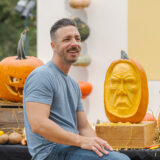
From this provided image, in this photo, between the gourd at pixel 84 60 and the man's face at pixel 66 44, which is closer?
the man's face at pixel 66 44

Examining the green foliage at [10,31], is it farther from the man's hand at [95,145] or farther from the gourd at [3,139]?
the man's hand at [95,145]

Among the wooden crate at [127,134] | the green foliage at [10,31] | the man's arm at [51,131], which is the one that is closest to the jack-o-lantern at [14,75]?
the wooden crate at [127,134]

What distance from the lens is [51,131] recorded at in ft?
6.74

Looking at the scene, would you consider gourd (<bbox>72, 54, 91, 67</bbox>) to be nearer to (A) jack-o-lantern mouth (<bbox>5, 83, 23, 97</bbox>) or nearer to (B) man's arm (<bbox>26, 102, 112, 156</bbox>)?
(A) jack-o-lantern mouth (<bbox>5, 83, 23, 97</bbox>)

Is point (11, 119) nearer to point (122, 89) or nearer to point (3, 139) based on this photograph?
point (3, 139)

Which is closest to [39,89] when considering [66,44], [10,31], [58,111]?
[58,111]

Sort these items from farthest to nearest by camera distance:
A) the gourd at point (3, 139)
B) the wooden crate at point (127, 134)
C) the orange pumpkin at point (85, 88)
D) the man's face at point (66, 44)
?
the orange pumpkin at point (85, 88) < the gourd at point (3, 139) < the wooden crate at point (127, 134) < the man's face at point (66, 44)

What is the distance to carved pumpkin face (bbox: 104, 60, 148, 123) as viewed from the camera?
271 cm

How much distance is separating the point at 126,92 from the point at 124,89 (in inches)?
1.0

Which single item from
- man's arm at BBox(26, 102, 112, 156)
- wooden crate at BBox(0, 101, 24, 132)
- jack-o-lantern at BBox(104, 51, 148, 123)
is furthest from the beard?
wooden crate at BBox(0, 101, 24, 132)

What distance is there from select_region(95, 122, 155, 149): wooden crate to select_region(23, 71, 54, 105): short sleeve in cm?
66

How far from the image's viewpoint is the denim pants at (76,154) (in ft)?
6.69

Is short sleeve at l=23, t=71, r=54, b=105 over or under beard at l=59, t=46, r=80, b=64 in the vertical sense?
under

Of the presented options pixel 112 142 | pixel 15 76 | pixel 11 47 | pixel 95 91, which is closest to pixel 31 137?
pixel 112 142
